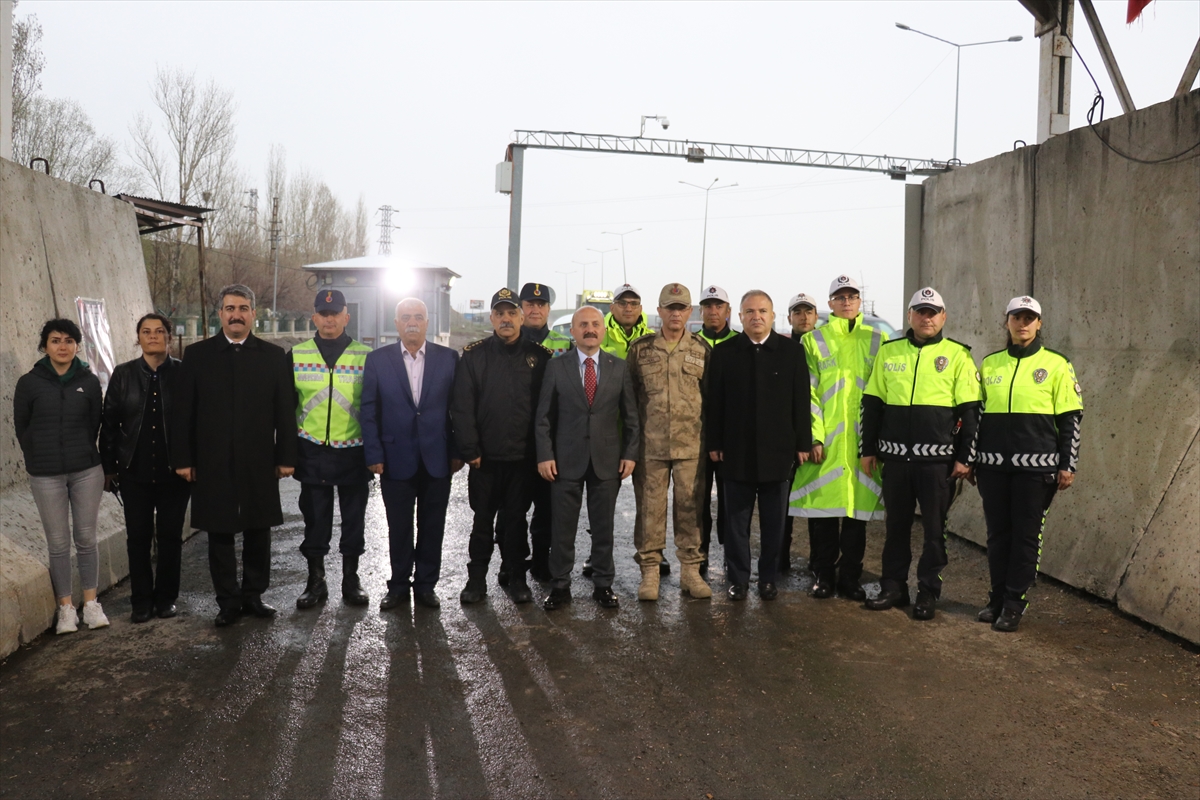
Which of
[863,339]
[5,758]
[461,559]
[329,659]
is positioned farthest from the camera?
[461,559]

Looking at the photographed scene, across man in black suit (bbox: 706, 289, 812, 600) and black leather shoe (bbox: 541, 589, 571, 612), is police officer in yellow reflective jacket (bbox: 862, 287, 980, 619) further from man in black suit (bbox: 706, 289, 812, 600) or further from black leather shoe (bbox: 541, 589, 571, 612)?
black leather shoe (bbox: 541, 589, 571, 612)

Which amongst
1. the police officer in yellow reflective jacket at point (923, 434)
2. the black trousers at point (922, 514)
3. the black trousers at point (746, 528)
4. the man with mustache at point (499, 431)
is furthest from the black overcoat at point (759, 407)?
the man with mustache at point (499, 431)

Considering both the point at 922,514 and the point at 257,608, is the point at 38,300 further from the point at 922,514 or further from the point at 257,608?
the point at 922,514

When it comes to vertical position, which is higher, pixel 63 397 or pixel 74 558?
pixel 63 397

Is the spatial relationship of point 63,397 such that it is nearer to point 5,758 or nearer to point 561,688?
point 5,758

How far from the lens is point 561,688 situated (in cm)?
461

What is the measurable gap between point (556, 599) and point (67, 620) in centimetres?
295

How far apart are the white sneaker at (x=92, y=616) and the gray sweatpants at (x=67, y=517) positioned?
0.37 ft

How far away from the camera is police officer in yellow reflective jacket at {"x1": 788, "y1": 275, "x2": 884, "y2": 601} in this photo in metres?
6.34

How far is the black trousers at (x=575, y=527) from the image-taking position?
20.1 feet

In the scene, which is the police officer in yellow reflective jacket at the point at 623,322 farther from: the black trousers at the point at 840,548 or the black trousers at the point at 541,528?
the black trousers at the point at 840,548

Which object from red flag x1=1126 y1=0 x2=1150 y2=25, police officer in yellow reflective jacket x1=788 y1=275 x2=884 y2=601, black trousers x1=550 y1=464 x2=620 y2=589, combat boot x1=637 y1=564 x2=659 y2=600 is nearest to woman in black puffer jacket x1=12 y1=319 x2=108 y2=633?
black trousers x1=550 y1=464 x2=620 y2=589

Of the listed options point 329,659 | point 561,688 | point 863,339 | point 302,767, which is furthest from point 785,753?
point 863,339

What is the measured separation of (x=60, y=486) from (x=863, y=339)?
17.2 feet
